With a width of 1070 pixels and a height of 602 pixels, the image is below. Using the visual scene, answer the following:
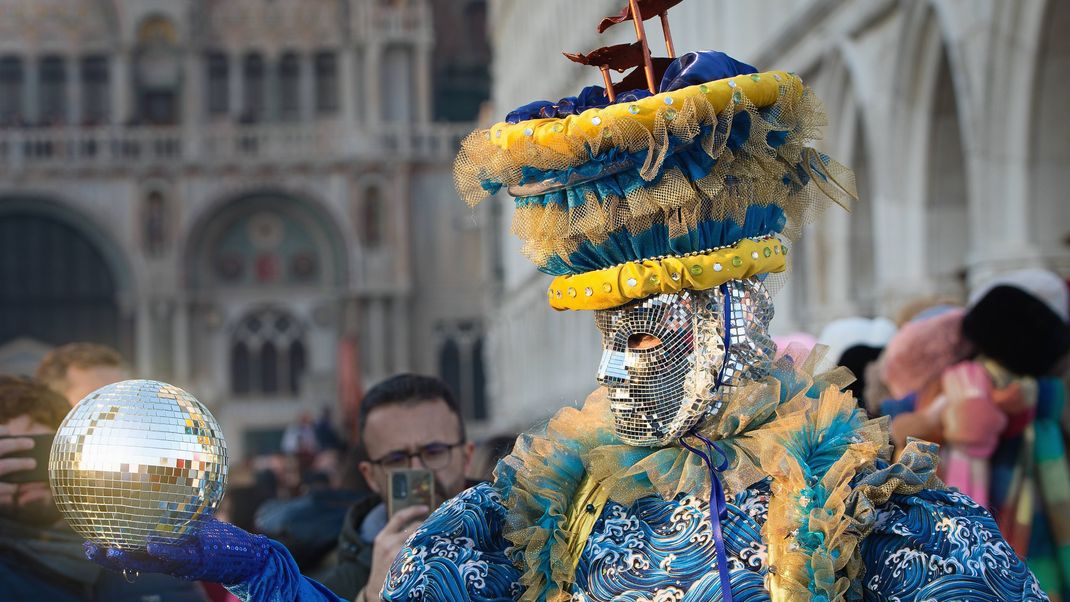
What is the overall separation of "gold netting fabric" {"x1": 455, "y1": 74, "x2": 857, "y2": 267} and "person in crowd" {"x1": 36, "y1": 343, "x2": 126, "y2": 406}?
2182 millimetres

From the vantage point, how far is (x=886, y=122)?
10.6 meters

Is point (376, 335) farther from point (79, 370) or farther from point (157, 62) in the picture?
point (79, 370)

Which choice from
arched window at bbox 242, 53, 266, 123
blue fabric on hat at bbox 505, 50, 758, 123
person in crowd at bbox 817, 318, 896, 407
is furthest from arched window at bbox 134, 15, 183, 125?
blue fabric on hat at bbox 505, 50, 758, 123

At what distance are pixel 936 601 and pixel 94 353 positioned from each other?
116 inches

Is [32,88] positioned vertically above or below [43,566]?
above

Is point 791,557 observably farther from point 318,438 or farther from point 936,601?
point 318,438

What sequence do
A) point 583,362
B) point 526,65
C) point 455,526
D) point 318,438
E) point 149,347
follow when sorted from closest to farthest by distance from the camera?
1. point 455,526
2. point 318,438
3. point 583,362
4. point 526,65
5. point 149,347

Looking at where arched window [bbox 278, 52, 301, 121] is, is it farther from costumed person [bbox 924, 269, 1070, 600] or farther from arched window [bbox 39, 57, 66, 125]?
costumed person [bbox 924, 269, 1070, 600]

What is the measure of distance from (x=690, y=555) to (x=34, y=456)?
5.14ft

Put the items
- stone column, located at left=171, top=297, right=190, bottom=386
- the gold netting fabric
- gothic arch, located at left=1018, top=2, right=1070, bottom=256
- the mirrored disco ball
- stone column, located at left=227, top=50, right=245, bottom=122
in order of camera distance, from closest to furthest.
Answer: the mirrored disco ball < the gold netting fabric < gothic arch, located at left=1018, top=2, right=1070, bottom=256 < stone column, located at left=171, top=297, right=190, bottom=386 < stone column, located at left=227, top=50, right=245, bottom=122

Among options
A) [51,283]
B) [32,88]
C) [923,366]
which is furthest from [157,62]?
[923,366]

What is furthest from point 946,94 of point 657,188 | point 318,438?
point 318,438

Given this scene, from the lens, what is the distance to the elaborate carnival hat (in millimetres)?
2209

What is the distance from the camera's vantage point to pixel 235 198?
3391 centimetres
